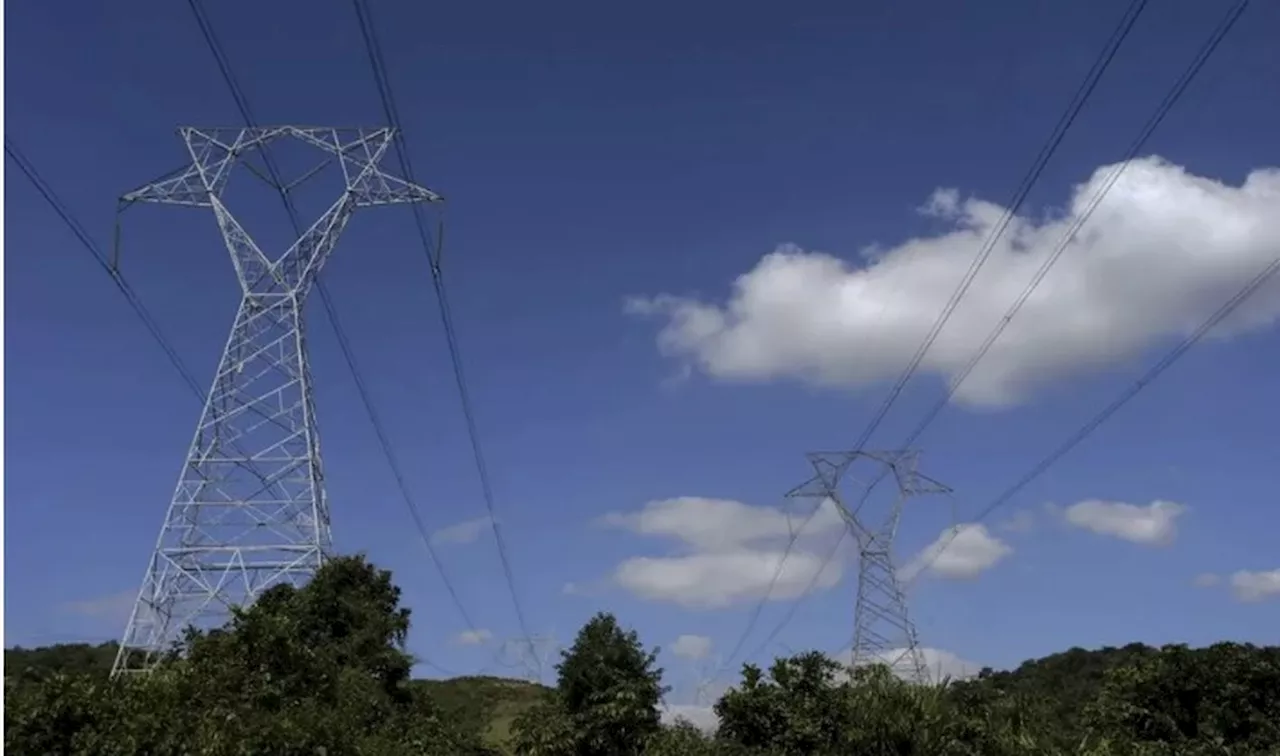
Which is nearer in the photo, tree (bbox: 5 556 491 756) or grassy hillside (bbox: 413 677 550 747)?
tree (bbox: 5 556 491 756)

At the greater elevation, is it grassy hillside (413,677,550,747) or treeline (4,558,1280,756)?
grassy hillside (413,677,550,747)

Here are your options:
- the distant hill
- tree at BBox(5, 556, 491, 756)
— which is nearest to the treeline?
tree at BBox(5, 556, 491, 756)

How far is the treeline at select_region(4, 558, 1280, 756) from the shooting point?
3152 centimetres

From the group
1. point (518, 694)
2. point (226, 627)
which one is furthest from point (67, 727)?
point (518, 694)

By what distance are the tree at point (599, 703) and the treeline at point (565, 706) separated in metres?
0.08

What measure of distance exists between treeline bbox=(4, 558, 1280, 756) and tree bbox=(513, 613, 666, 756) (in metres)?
0.08

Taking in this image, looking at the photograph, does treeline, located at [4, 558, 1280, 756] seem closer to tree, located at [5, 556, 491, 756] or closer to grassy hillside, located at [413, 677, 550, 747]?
tree, located at [5, 556, 491, 756]

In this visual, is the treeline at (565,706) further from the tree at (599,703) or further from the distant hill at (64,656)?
the distant hill at (64,656)

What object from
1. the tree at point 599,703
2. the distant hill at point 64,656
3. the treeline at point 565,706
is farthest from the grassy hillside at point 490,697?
the tree at point 599,703

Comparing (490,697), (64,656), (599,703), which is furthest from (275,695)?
(490,697)

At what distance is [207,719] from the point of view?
33406mm

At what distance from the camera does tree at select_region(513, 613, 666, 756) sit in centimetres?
5512

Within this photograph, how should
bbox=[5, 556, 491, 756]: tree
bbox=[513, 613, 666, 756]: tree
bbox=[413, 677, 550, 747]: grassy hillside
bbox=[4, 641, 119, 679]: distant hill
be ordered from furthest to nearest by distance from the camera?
bbox=[413, 677, 550, 747]: grassy hillside → bbox=[4, 641, 119, 679]: distant hill → bbox=[513, 613, 666, 756]: tree → bbox=[5, 556, 491, 756]: tree

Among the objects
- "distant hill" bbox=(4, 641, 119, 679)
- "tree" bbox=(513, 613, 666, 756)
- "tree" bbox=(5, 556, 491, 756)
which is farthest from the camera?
"distant hill" bbox=(4, 641, 119, 679)
